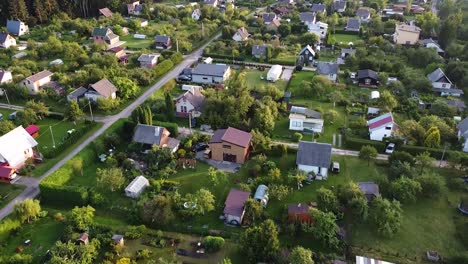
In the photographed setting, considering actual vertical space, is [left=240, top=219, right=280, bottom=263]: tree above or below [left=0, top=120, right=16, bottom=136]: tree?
below

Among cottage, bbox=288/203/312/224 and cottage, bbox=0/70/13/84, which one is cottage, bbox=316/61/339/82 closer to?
cottage, bbox=288/203/312/224

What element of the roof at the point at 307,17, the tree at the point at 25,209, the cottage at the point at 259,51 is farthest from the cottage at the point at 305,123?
the roof at the point at 307,17

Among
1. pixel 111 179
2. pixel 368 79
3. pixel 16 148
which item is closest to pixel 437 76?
pixel 368 79

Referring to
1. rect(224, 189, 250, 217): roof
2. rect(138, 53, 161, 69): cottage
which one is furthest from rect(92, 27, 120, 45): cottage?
rect(224, 189, 250, 217): roof

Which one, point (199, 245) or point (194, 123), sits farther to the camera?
point (194, 123)

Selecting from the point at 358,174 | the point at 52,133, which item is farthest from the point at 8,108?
the point at 358,174

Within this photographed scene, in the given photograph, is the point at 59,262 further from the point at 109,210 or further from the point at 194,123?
the point at 194,123
